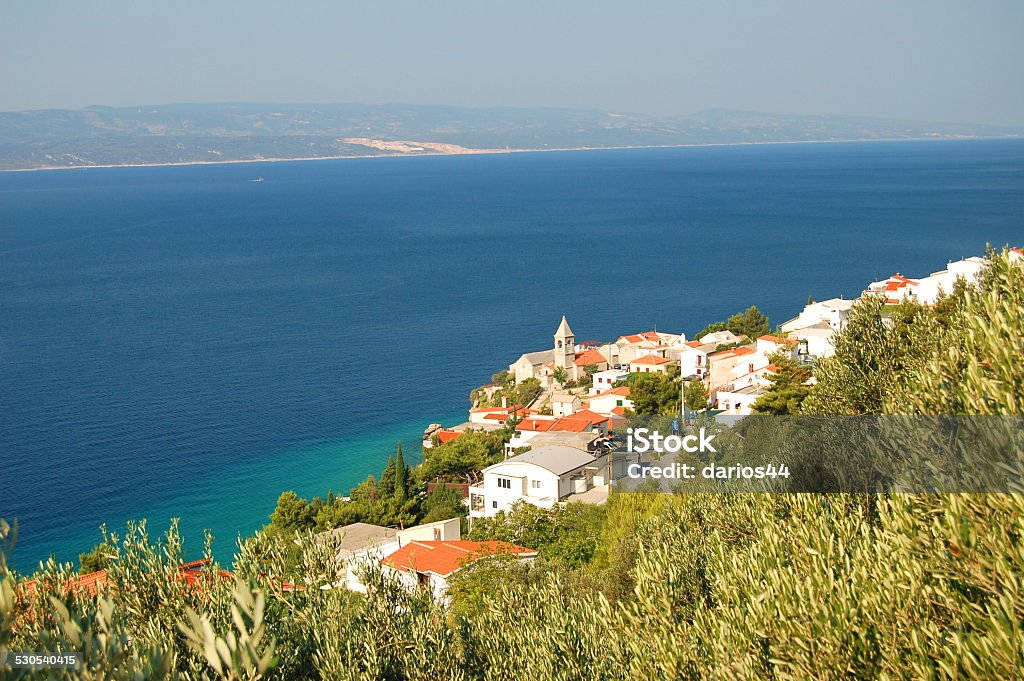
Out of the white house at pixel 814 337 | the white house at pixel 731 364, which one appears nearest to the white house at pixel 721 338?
the white house at pixel 731 364

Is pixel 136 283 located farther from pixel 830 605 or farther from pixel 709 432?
pixel 830 605

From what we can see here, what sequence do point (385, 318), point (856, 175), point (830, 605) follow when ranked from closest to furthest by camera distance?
point (830, 605), point (385, 318), point (856, 175)

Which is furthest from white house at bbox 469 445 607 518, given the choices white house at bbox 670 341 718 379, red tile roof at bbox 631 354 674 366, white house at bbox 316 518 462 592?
red tile roof at bbox 631 354 674 366

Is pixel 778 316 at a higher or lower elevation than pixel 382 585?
lower

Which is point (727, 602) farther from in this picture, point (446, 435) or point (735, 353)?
point (735, 353)

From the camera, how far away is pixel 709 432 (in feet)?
53.8

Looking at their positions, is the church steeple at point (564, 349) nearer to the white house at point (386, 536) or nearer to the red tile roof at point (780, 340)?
the red tile roof at point (780, 340)

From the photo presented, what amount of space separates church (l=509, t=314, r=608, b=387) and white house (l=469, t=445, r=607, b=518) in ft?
52.8

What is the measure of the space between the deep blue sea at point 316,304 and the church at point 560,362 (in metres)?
3.32

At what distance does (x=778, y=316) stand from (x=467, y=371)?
64.6 ft

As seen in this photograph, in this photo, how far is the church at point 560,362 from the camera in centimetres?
3888

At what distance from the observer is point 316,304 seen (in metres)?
59.0

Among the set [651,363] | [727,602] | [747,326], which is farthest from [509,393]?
[727,602]

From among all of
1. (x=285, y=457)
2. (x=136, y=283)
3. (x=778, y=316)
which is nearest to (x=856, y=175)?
(x=778, y=316)
